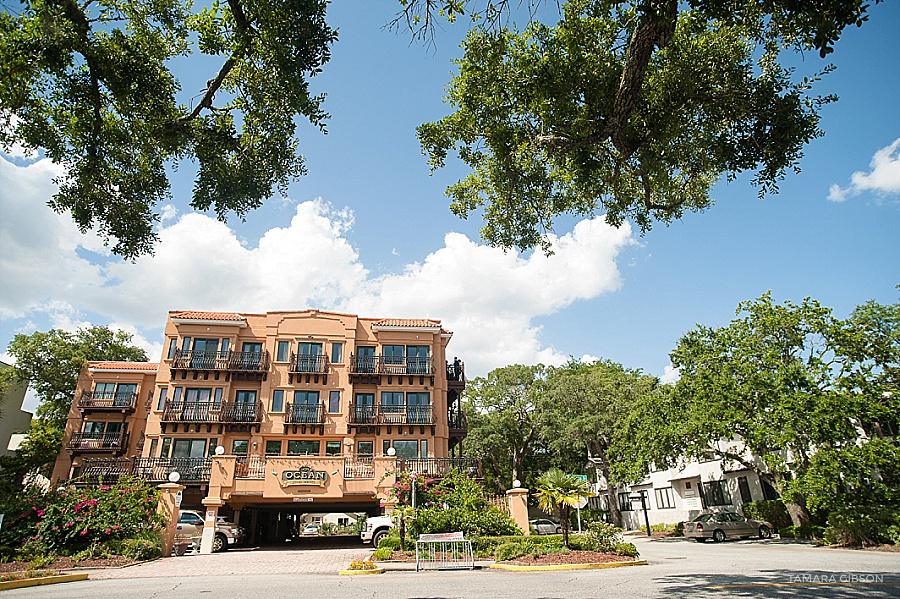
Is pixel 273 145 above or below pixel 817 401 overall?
above

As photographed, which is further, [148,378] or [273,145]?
[148,378]

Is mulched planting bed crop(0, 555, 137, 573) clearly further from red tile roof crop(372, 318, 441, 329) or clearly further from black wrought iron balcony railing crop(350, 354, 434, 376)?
red tile roof crop(372, 318, 441, 329)

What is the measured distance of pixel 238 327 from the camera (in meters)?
31.9

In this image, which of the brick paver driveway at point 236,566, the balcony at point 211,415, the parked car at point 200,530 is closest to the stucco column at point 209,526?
the parked car at point 200,530

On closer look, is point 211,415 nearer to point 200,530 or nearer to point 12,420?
point 200,530

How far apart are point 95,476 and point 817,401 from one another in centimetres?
3379

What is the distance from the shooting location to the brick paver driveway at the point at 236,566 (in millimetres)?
13375

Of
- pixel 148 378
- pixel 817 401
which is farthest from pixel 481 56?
pixel 148 378

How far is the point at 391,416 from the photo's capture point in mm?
30797

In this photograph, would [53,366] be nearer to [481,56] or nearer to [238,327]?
[238,327]

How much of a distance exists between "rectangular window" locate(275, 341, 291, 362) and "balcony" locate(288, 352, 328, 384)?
608 mm

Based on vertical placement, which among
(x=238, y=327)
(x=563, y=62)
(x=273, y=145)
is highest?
(x=238, y=327)

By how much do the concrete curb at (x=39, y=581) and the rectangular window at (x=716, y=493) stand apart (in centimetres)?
3449

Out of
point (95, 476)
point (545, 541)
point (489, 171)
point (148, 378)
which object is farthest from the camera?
point (148, 378)
